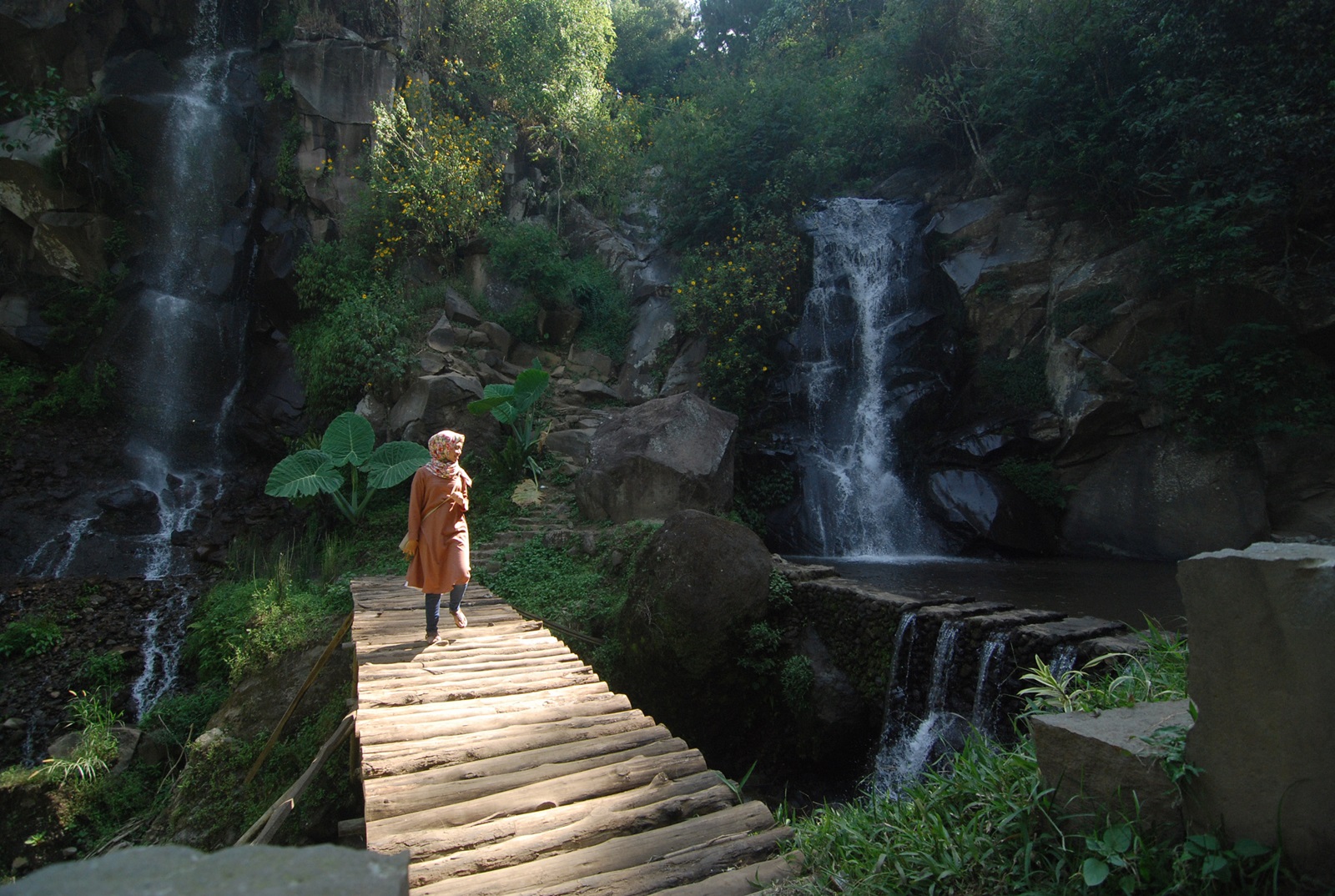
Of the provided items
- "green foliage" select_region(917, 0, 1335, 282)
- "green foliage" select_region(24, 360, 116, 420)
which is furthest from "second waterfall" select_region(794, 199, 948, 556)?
"green foliage" select_region(24, 360, 116, 420)

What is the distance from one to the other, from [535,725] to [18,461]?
1181 centimetres

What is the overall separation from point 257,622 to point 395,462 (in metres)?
2.97

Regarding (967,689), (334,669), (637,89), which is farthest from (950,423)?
(637,89)

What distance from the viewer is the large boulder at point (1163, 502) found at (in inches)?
383

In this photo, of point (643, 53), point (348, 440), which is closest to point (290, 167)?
point (348, 440)

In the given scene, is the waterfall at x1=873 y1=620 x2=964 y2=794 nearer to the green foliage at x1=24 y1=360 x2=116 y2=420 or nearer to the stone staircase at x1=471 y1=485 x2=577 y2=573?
the stone staircase at x1=471 y1=485 x2=577 y2=573

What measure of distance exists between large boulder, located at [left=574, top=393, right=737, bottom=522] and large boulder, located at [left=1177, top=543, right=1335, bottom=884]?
7495 millimetres

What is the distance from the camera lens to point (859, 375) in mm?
12523

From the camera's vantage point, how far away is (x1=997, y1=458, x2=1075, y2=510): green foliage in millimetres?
10906

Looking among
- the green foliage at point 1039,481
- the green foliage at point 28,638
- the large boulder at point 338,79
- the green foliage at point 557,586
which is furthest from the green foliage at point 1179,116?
the green foliage at point 28,638

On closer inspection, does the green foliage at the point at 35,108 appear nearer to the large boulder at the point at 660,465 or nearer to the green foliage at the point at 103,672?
the green foliage at the point at 103,672

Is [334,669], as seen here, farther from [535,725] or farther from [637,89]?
[637,89]

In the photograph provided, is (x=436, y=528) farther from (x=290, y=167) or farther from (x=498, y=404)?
(x=290, y=167)

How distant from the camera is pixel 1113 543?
10.5m
